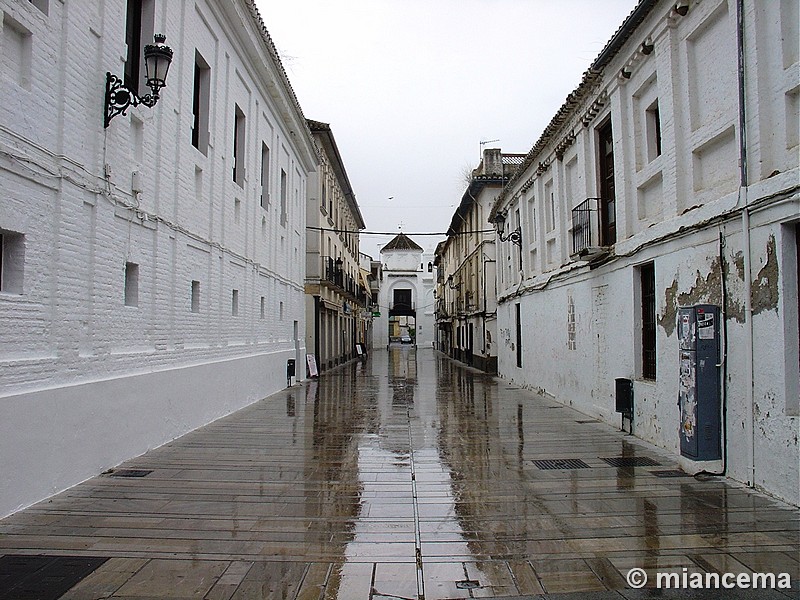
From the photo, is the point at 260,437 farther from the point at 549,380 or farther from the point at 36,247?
the point at 549,380

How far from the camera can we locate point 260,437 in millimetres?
9023

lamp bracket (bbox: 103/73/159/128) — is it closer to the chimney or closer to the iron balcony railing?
the iron balcony railing

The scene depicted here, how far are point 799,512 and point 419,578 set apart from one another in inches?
137

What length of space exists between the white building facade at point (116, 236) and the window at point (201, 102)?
4 cm

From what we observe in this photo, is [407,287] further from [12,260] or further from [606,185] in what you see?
[12,260]

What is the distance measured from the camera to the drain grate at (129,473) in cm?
645

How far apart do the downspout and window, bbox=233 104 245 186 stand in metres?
9.47

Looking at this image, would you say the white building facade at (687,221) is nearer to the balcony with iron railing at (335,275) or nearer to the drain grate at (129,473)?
the drain grate at (129,473)

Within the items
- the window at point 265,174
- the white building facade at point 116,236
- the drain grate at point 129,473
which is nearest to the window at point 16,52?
the white building facade at point 116,236

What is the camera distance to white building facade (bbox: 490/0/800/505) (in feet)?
18.5

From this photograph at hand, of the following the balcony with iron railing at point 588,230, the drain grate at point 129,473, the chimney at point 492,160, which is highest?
the chimney at point 492,160

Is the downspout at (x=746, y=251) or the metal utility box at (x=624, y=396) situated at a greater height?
the downspout at (x=746, y=251)

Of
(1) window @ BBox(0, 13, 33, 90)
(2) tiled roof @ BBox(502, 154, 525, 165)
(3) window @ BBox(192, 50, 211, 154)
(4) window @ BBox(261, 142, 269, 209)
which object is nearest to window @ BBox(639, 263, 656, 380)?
(3) window @ BBox(192, 50, 211, 154)

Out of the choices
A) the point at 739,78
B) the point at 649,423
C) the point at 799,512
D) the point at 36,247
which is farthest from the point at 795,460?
the point at 36,247
